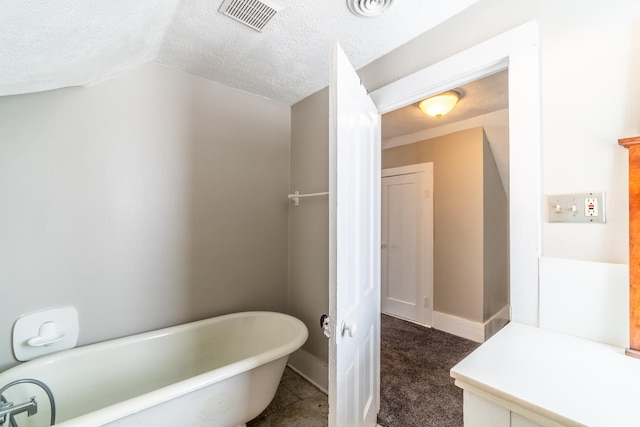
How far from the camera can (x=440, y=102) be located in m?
2.15

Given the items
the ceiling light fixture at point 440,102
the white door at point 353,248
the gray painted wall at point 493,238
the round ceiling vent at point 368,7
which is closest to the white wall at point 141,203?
the white door at point 353,248

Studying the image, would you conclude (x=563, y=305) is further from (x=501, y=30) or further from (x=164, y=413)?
(x=164, y=413)

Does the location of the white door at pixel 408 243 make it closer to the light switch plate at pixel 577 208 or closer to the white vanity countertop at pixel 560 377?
the light switch plate at pixel 577 208

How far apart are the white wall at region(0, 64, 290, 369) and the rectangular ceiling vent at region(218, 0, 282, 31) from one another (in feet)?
2.45

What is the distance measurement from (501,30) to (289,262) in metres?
2.02

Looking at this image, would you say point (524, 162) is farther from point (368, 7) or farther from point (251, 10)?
point (251, 10)

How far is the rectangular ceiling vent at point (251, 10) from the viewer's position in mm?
1214

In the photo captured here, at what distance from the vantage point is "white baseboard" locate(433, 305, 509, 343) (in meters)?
2.62

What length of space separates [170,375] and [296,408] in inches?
32.6

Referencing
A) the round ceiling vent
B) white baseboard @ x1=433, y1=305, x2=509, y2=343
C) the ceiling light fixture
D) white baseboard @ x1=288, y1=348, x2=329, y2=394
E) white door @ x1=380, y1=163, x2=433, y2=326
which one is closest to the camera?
the round ceiling vent

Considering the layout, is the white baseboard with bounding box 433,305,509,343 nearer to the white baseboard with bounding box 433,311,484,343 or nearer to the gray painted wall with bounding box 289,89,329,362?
the white baseboard with bounding box 433,311,484,343

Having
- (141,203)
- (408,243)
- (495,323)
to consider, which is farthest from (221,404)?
(495,323)

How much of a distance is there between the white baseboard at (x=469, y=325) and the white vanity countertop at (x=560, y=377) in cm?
204

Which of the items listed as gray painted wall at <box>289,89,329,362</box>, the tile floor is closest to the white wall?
gray painted wall at <box>289,89,329,362</box>
